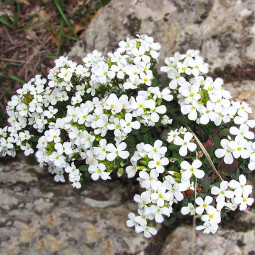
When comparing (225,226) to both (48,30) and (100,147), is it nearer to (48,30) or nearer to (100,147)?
(100,147)

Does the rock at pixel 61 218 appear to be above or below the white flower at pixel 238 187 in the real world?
below

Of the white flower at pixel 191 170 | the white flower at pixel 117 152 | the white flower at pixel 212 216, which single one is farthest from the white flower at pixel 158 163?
the white flower at pixel 212 216

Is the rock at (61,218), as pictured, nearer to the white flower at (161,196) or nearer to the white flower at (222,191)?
the white flower at (161,196)

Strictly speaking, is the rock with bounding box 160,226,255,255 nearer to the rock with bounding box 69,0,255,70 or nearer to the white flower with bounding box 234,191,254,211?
the white flower with bounding box 234,191,254,211

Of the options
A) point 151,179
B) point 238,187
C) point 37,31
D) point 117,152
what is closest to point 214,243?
point 238,187

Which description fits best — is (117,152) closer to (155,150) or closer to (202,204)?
(155,150)

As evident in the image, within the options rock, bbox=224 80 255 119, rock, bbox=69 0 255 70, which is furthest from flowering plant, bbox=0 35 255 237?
rock, bbox=69 0 255 70

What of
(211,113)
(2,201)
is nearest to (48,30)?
(2,201)

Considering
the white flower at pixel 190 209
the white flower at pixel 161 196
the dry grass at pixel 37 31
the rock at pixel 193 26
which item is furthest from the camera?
the dry grass at pixel 37 31
